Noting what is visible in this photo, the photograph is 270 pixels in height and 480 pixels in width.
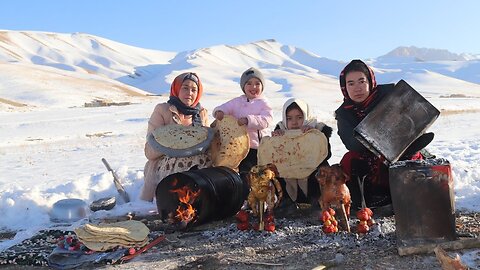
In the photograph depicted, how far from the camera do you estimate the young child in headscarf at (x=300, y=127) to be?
5102 millimetres

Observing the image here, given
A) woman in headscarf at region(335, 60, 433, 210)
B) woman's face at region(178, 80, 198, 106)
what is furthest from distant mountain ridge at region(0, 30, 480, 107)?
woman in headscarf at region(335, 60, 433, 210)

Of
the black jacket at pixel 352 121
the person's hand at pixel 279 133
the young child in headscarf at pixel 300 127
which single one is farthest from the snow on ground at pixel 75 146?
the person's hand at pixel 279 133

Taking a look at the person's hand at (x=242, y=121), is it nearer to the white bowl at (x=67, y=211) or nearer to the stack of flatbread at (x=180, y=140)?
the stack of flatbread at (x=180, y=140)

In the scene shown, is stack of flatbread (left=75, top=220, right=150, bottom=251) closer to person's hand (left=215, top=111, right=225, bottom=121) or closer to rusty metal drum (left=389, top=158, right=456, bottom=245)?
person's hand (left=215, top=111, right=225, bottom=121)

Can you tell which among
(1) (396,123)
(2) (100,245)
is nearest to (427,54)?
(1) (396,123)

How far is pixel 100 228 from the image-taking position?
3.99 meters

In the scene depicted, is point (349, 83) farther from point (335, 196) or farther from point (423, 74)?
point (423, 74)

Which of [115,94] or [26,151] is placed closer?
[26,151]

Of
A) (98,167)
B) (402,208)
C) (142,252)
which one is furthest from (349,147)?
(98,167)

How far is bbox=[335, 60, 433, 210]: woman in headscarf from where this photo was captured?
15.2 ft

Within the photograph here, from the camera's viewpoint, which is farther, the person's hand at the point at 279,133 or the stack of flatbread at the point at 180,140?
the stack of flatbread at the point at 180,140

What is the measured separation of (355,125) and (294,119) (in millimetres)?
747

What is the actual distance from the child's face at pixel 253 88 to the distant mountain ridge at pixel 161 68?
107 ft

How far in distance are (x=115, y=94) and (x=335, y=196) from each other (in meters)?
44.4
